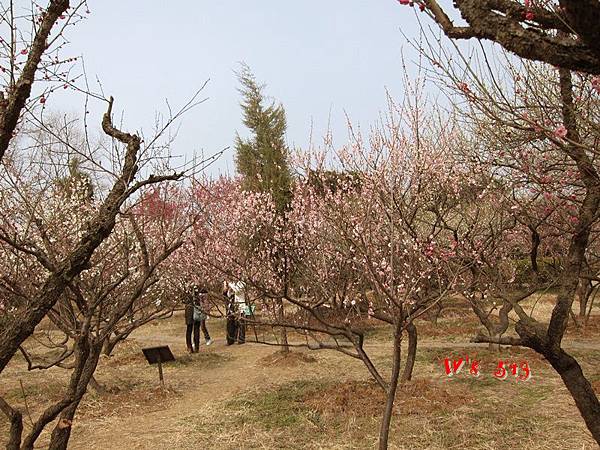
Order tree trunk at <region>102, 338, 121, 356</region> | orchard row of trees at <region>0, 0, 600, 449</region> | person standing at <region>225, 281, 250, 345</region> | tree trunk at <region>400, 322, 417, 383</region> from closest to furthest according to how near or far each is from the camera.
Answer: orchard row of trees at <region>0, 0, 600, 449</region> < person standing at <region>225, 281, 250, 345</region> < tree trunk at <region>400, 322, 417, 383</region> < tree trunk at <region>102, 338, 121, 356</region>

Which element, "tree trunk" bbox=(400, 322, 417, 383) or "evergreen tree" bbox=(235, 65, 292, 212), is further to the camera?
"evergreen tree" bbox=(235, 65, 292, 212)

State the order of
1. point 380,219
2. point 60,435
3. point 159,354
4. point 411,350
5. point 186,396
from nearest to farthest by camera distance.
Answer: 1. point 60,435
2. point 380,219
3. point 411,350
4. point 186,396
5. point 159,354

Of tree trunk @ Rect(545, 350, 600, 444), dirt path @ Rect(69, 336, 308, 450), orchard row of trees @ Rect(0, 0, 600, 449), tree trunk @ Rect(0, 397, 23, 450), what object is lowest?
dirt path @ Rect(69, 336, 308, 450)

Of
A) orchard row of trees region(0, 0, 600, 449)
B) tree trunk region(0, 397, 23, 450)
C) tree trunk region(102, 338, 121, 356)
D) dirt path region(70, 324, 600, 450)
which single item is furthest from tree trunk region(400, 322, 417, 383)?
tree trunk region(0, 397, 23, 450)

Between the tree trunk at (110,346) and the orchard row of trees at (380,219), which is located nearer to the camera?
the orchard row of trees at (380,219)

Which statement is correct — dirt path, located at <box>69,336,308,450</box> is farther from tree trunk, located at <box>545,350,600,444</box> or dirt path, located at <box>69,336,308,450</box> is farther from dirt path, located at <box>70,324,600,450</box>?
tree trunk, located at <box>545,350,600,444</box>

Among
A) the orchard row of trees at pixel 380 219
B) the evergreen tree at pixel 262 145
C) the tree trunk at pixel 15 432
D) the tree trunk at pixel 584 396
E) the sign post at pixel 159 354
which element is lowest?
the sign post at pixel 159 354

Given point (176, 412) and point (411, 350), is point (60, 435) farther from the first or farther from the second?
point (411, 350)

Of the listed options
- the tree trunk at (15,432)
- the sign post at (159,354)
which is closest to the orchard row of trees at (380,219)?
the tree trunk at (15,432)

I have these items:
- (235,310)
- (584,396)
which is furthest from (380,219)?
(235,310)

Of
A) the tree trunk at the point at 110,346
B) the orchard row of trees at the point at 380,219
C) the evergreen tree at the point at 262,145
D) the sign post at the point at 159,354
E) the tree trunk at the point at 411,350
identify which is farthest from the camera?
the evergreen tree at the point at 262,145

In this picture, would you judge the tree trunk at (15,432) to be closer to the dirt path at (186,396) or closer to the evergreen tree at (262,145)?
the dirt path at (186,396)

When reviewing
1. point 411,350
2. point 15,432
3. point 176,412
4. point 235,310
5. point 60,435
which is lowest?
point 176,412

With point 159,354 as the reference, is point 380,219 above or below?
above
